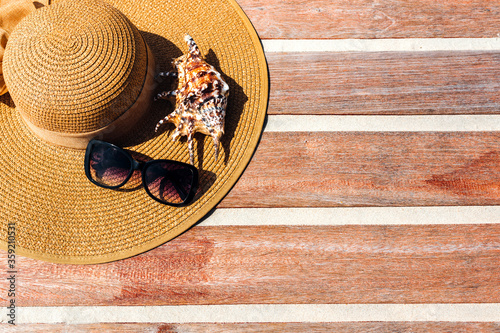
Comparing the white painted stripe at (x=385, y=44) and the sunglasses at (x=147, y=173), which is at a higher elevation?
the white painted stripe at (x=385, y=44)

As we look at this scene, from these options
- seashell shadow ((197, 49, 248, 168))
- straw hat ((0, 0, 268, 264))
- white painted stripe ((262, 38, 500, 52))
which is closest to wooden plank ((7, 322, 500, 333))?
straw hat ((0, 0, 268, 264))

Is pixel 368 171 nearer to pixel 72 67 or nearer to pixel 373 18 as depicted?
pixel 373 18

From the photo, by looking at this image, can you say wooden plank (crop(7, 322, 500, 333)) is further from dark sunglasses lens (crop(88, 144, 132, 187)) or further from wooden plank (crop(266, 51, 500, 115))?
wooden plank (crop(266, 51, 500, 115))

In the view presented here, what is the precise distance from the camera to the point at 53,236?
88cm

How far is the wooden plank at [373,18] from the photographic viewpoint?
41.6 inches

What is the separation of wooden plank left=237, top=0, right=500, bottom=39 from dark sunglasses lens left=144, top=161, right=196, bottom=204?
531 millimetres

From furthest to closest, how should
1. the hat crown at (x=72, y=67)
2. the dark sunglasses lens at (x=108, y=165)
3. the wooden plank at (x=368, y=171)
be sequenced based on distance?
1. the wooden plank at (x=368, y=171)
2. the dark sunglasses lens at (x=108, y=165)
3. the hat crown at (x=72, y=67)

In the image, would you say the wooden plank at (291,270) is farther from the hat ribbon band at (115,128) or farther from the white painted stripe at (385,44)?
the white painted stripe at (385,44)

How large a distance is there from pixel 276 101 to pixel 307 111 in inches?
A: 4.0

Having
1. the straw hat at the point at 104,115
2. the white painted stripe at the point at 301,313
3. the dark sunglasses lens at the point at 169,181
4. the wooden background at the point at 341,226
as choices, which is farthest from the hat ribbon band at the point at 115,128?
the white painted stripe at the point at 301,313

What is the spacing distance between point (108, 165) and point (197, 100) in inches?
11.8

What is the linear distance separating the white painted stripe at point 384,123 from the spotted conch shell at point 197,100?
0.20m

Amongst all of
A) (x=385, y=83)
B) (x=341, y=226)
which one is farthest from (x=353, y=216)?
(x=385, y=83)

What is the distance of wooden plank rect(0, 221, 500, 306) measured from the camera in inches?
36.3
